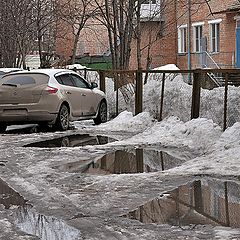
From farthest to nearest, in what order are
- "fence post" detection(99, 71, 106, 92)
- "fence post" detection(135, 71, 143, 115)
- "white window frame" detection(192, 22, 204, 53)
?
"white window frame" detection(192, 22, 204, 53) < "fence post" detection(99, 71, 106, 92) < "fence post" detection(135, 71, 143, 115)

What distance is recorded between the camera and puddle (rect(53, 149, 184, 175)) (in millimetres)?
9820

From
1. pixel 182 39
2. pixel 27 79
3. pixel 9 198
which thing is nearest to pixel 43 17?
pixel 182 39

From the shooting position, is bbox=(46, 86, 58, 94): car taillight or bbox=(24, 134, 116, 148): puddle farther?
bbox=(46, 86, 58, 94): car taillight

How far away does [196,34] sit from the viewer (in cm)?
3781

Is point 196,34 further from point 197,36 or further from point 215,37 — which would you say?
point 215,37

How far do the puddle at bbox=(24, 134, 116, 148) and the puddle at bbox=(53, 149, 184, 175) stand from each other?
5.99ft

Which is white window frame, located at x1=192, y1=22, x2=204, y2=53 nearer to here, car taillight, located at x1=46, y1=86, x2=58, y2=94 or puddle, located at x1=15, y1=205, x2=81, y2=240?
car taillight, located at x1=46, y1=86, x2=58, y2=94

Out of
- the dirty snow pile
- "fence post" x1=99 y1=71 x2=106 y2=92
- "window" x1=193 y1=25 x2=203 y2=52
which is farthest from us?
"window" x1=193 y1=25 x2=203 y2=52

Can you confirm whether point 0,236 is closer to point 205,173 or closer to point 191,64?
point 205,173

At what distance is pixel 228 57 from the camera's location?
33.1m

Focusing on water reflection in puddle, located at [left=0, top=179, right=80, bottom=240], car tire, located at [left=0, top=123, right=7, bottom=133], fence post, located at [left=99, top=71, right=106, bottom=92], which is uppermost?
fence post, located at [left=99, top=71, right=106, bottom=92]

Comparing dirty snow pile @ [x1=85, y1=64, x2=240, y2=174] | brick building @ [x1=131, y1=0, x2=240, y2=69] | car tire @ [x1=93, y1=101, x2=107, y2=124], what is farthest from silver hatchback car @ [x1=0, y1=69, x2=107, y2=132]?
brick building @ [x1=131, y1=0, x2=240, y2=69]

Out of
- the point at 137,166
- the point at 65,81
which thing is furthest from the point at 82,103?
the point at 137,166

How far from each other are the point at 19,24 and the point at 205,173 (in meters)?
23.3
